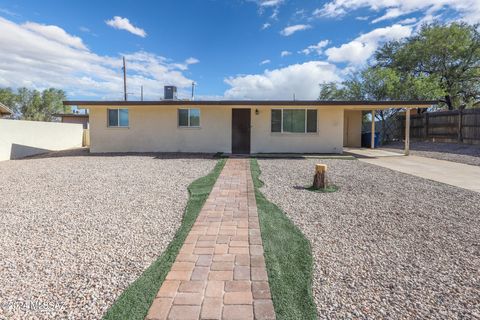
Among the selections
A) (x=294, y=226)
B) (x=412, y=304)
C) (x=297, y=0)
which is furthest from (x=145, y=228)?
(x=297, y=0)

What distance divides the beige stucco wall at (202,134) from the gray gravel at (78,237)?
5.98 meters

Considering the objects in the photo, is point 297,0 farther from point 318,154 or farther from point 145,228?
point 145,228

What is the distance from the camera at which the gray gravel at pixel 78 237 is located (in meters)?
2.27

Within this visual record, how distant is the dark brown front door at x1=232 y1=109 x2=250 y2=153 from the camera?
517 inches

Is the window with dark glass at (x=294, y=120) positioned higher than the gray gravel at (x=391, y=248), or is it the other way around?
the window with dark glass at (x=294, y=120)

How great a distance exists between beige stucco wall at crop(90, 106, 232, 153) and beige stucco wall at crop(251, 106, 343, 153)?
140 centimetres

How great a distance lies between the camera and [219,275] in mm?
2572

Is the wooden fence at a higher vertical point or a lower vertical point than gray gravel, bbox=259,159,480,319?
higher

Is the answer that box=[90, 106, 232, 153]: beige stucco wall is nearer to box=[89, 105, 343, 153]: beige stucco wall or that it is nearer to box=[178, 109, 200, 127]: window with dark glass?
box=[89, 105, 343, 153]: beige stucco wall

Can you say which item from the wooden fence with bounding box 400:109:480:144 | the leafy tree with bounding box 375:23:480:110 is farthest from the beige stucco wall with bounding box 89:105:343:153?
the leafy tree with bounding box 375:23:480:110

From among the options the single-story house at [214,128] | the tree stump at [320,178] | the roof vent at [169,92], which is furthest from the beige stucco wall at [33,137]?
the tree stump at [320,178]

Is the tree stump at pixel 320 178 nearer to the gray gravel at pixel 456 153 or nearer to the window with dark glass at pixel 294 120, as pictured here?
the window with dark glass at pixel 294 120

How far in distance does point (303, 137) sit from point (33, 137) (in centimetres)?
1312

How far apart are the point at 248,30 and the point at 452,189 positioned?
14.6 meters
